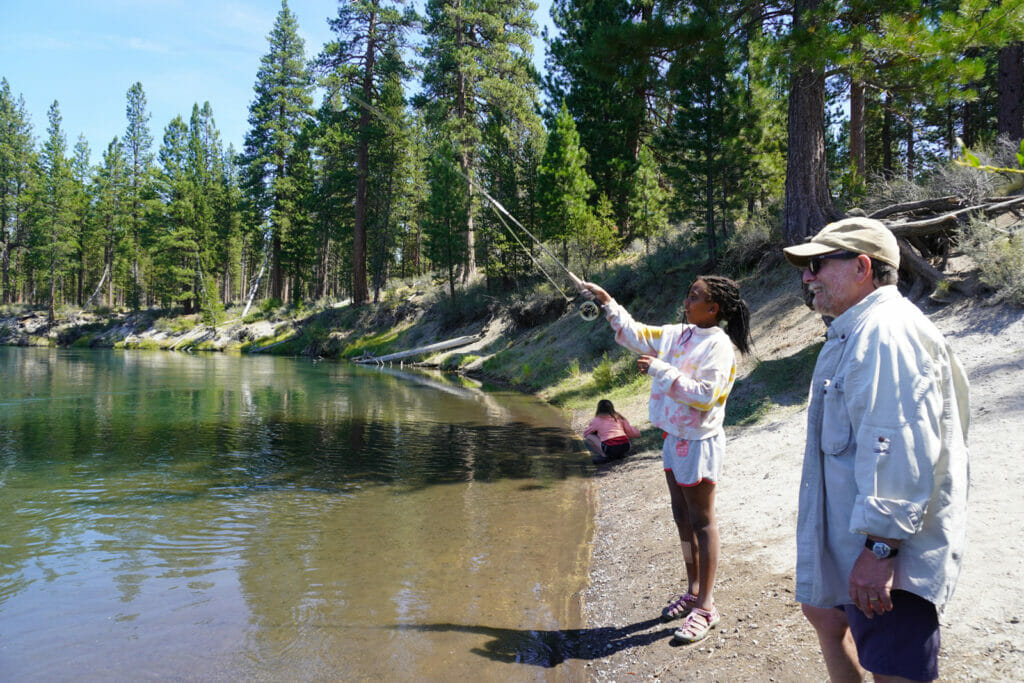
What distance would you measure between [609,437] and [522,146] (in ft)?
78.6

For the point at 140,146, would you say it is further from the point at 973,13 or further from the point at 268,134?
the point at 973,13

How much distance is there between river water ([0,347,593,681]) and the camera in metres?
3.92

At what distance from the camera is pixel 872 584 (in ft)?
6.45

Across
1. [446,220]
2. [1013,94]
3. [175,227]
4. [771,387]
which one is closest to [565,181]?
[446,220]

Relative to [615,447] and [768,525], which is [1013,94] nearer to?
[615,447]

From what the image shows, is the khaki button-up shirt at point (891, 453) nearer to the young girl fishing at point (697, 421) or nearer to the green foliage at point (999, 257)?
the young girl fishing at point (697, 421)

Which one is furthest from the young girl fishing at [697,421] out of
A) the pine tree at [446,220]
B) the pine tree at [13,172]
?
the pine tree at [13,172]

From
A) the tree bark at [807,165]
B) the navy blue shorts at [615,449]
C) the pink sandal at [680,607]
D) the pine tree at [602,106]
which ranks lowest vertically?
the pink sandal at [680,607]

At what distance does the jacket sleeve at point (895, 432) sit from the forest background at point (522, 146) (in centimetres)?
105

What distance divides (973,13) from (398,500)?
9201 millimetres

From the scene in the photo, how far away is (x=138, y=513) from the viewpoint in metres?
6.82

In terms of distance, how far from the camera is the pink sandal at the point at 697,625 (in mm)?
3641

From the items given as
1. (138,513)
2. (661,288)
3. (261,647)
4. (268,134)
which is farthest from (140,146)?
(261,647)

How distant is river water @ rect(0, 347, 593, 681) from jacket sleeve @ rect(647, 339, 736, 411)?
1.65m
